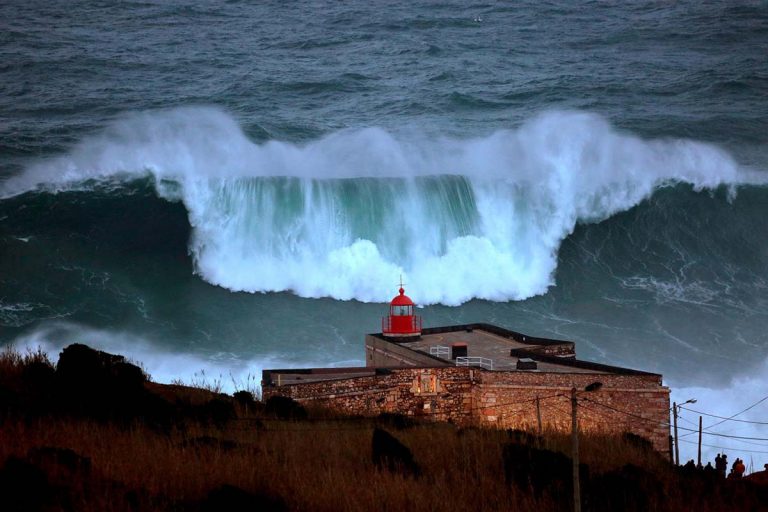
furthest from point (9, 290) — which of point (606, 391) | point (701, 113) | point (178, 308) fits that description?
point (701, 113)

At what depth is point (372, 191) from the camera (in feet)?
132

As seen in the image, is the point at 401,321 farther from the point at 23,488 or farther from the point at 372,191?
the point at 23,488

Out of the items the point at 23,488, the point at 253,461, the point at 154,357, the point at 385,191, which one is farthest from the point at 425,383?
the point at 385,191

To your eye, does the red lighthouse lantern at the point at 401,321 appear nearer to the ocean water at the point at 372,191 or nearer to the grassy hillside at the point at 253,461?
the ocean water at the point at 372,191

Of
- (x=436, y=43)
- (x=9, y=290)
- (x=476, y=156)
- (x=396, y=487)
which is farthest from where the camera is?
(x=436, y=43)

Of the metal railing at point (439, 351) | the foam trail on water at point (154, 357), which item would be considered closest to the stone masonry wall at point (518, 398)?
the metal railing at point (439, 351)

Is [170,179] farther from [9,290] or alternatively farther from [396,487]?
[396,487]

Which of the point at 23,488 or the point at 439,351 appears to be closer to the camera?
the point at 23,488

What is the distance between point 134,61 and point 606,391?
35.1 meters

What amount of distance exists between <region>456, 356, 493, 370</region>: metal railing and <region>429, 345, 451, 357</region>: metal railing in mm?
710

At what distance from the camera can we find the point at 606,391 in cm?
2073

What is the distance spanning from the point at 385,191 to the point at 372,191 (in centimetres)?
43

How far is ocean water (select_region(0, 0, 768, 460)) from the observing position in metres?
33.0

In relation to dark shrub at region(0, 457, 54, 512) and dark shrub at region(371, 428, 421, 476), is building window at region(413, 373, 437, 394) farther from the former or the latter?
dark shrub at region(0, 457, 54, 512)
